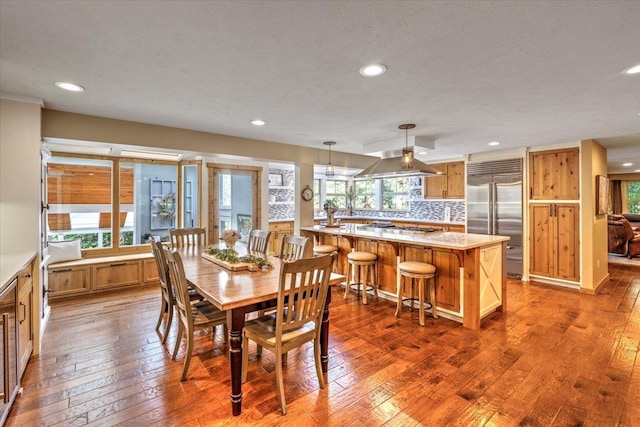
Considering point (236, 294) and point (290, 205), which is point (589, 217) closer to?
point (236, 294)

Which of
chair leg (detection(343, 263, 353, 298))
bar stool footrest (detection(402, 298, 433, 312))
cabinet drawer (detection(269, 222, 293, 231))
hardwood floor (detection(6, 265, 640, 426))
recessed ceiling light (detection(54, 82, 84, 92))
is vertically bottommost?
hardwood floor (detection(6, 265, 640, 426))

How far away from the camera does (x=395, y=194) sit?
780cm

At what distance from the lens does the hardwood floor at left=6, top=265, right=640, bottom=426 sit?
1.90m

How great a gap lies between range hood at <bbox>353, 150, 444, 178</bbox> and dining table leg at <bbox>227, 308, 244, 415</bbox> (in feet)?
9.66

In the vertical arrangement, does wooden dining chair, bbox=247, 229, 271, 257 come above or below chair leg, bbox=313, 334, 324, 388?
above

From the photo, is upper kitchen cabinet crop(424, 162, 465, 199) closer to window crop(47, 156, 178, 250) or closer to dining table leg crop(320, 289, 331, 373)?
dining table leg crop(320, 289, 331, 373)

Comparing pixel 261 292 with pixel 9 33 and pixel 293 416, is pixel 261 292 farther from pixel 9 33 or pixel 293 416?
pixel 9 33

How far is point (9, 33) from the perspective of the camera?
1690 mm

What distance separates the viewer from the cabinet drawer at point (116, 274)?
4.34m

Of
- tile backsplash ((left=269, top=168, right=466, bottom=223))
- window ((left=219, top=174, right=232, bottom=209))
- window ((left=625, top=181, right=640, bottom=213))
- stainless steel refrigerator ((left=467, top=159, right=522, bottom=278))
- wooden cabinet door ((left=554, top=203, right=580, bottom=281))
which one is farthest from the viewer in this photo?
window ((left=625, top=181, right=640, bottom=213))

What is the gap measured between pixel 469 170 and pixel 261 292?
16.8ft

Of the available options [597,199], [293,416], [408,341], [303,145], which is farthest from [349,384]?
[597,199]

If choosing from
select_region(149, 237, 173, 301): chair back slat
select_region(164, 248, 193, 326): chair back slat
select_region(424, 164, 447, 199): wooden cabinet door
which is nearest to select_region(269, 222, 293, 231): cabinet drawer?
select_region(424, 164, 447, 199): wooden cabinet door

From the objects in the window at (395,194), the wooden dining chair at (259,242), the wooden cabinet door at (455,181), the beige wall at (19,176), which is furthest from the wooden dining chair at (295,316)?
the window at (395,194)
